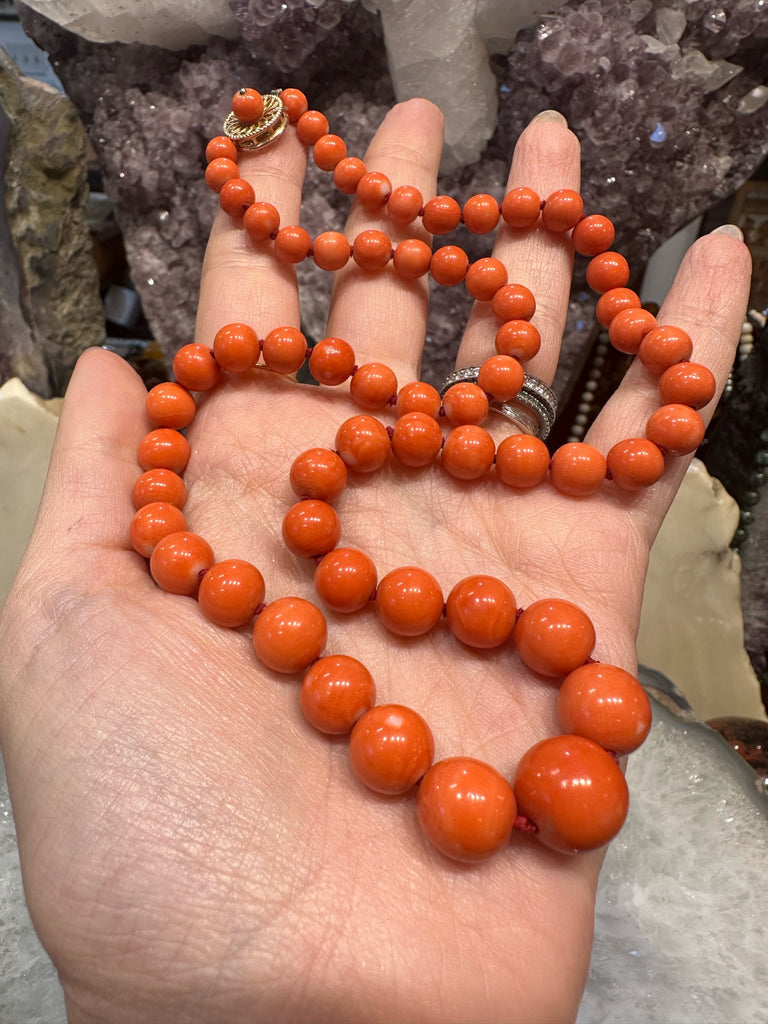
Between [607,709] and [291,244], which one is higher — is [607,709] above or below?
below

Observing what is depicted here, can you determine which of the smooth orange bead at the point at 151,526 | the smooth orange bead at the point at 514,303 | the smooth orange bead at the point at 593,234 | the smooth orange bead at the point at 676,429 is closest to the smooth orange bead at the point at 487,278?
the smooth orange bead at the point at 514,303

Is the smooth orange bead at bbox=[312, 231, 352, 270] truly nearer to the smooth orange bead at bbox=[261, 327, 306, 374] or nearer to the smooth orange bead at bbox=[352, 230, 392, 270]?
the smooth orange bead at bbox=[352, 230, 392, 270]

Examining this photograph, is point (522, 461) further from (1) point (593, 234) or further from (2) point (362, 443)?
(1) point (593, 234)

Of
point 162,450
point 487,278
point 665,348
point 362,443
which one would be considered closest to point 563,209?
point 487,278

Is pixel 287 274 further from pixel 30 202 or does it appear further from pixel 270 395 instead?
pixel 30 202

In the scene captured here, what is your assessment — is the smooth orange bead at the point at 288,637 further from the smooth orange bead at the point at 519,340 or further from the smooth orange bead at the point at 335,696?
the smooth orange bead at the point at 519,340

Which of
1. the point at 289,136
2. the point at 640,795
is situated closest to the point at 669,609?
the point at 640,795
